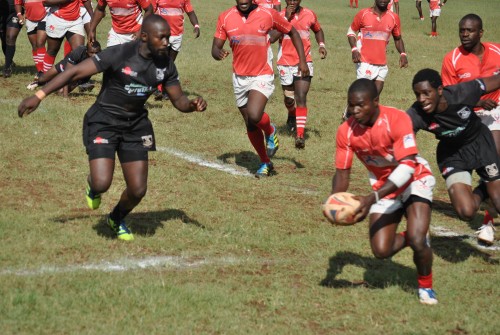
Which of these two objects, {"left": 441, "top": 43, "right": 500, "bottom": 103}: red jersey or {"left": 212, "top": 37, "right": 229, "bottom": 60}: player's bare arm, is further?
{"left": 212, "top": 37, "right": 229, "bottom": 60}: player's bare arm

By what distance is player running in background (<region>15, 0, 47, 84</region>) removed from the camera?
1723cm

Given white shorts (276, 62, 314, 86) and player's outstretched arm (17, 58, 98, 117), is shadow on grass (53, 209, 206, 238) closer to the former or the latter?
player's outstretched arm (17, 58, 98, 117)

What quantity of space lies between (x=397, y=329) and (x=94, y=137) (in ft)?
12.8

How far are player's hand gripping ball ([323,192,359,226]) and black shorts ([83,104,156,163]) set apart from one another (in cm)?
274

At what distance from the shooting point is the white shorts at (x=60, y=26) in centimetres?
1622

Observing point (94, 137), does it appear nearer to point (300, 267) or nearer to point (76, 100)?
point (300, 267)

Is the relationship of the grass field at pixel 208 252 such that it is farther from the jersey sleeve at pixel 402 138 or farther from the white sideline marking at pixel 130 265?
the jersey sleeve at pixel 402 138

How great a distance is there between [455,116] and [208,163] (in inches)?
200

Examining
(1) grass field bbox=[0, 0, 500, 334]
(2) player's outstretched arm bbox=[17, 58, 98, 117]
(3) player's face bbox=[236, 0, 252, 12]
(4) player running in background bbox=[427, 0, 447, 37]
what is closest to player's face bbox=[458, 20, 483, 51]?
(1) grass field bbox=[0, 0, 500, 334]

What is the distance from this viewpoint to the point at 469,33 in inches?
418

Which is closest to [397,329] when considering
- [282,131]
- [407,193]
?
[407,193]

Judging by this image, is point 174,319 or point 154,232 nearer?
point 174,319

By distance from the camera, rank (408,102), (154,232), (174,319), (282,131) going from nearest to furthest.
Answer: (174,319) < (154,232) < (282,131) < (408,102)

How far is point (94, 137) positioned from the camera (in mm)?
9016
